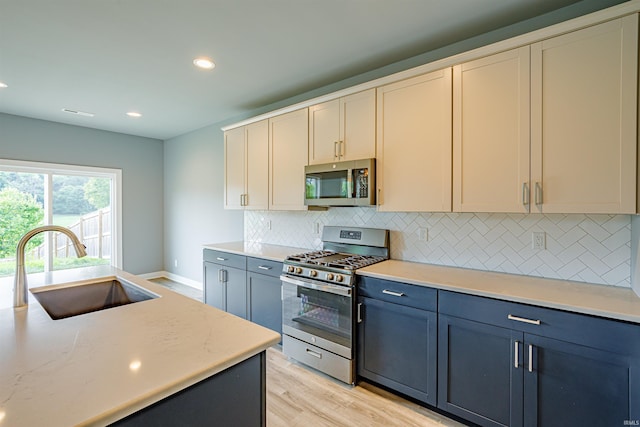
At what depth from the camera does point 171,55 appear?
2592 mm

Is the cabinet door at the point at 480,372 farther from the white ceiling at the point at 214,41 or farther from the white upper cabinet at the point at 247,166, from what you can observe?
the white upper cabinet at the point at 247,166

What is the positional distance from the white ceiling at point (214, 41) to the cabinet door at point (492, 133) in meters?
0.44

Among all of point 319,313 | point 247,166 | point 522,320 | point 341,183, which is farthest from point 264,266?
point 522,320

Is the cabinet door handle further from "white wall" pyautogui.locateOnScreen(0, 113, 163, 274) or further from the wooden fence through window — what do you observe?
the wooden fence through window

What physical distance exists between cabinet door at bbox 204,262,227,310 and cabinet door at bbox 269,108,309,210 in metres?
1.06

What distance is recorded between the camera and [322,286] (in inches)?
96.6

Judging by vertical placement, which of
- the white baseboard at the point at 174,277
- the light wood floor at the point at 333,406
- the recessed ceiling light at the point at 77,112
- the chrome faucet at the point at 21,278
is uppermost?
the recessed ceiling light at the point at 77,112

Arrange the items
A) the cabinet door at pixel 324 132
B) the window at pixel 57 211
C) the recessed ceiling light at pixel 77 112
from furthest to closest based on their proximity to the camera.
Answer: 1. the window at pixel 57 211
2. the recessed ceiling light at pixel 77 112
3. the cabinet door at pixel 324 132

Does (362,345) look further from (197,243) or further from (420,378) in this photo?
(197,243)

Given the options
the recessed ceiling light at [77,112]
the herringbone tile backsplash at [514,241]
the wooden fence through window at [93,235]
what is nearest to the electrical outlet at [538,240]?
the herringbone tile backsplash at [514,241]

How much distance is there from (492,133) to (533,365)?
4.64 feet

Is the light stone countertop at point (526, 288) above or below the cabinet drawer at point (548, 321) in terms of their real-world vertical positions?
above

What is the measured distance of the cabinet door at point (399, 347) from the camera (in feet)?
6.67

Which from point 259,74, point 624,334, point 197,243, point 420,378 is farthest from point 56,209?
point 624,334
